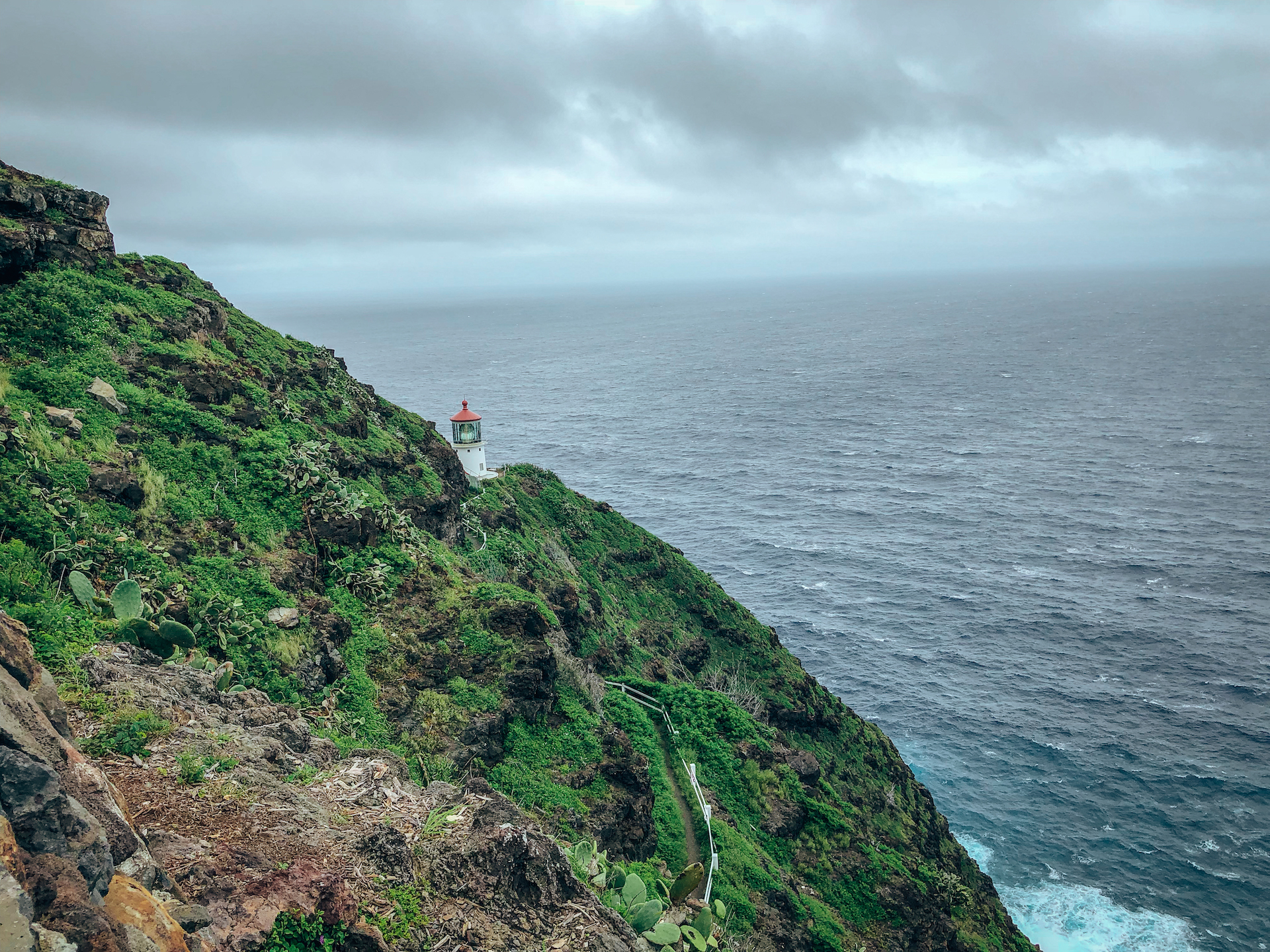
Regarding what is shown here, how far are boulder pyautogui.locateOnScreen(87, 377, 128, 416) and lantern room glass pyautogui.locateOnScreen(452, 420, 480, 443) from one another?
90.4 ft

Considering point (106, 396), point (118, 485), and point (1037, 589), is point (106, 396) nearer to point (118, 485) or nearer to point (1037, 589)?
point (118, 485)

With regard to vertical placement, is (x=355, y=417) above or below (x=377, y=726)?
above

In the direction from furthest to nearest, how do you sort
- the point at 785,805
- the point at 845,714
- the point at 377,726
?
the point at 845,714
the point at 785,805
the point at 377,726

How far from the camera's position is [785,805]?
31.8 m

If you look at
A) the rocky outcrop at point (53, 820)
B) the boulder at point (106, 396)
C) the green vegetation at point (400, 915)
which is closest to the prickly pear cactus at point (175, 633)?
the rocky outcrop at point (53, 820)

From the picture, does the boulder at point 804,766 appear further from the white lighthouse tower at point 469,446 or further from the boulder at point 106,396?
the boulder at point 106,396

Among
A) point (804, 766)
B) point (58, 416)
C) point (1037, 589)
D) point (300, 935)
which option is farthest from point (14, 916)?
point (1037, 589)

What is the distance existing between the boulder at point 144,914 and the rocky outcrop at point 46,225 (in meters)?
24.1

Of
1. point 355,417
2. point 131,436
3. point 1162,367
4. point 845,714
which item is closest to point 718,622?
point 845,714

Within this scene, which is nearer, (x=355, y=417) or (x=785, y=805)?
(x=785, y=805)

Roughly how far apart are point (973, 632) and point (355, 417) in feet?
187

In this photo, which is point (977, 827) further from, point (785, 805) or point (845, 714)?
point (785, 805)

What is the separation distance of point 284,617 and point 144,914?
562 inches

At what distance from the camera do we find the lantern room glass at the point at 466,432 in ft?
172
